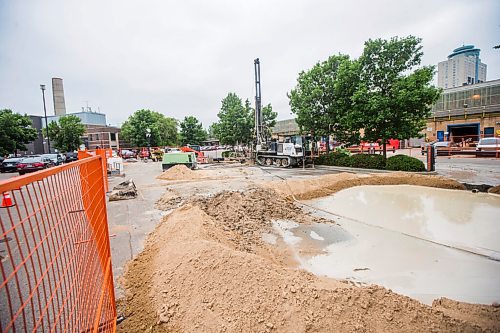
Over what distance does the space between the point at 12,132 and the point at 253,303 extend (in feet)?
128

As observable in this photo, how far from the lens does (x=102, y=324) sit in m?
2.92

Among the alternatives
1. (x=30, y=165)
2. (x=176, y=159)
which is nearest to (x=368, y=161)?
(x=176, y=159)

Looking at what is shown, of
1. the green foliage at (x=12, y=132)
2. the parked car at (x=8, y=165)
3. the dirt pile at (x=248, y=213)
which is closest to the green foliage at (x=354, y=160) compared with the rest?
the dirt pile at (x=248, y=213)

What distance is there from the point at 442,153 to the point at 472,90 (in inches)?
634

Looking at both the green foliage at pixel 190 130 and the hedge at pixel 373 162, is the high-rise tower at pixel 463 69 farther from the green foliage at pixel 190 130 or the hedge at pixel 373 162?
the green foliage at pixel 190 130

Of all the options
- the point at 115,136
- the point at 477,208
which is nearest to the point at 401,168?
the point at 477,208

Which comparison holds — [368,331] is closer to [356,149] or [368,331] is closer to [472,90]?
[356,149]

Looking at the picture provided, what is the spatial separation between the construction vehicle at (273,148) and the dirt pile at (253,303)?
16.7 meters

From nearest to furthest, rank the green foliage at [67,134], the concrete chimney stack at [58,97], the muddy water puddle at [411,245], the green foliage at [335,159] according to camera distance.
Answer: the muddy water puddle at [411,245] < the green foliage at [335,159] < the green foliage at [67,134] < the concrete chimney stack at [58,97]

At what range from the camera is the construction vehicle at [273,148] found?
1998 cm

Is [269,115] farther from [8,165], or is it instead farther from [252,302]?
[252,302]

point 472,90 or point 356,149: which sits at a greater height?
point 472,90

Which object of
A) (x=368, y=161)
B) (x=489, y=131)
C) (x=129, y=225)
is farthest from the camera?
(x=489, y=131)

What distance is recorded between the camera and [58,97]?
66.1 m
